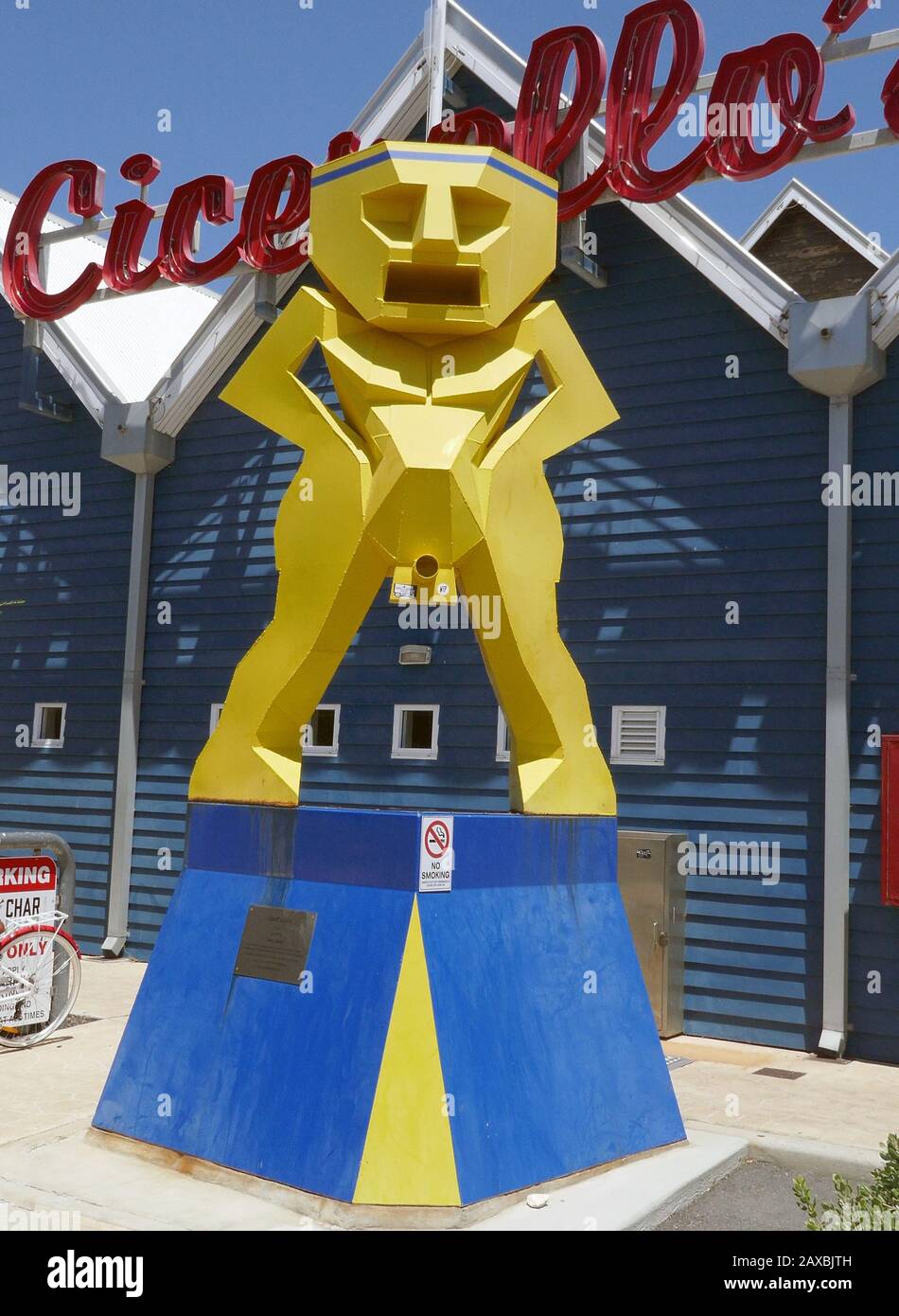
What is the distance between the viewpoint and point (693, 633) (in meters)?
10.4

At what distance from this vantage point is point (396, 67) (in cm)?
1228

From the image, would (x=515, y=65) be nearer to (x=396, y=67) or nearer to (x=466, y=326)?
(x=396, y=67)

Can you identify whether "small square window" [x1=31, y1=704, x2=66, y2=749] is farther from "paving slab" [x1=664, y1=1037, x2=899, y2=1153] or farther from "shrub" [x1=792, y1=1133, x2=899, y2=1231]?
"shrub" [x1=792, y1=1133, x2=899, y2=1231]

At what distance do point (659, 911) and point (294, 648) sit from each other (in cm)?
465

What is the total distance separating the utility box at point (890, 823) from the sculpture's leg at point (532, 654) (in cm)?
335

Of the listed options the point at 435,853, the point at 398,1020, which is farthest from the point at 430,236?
the point at 398,1020

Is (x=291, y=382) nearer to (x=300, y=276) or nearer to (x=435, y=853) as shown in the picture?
(x=435, y=853)

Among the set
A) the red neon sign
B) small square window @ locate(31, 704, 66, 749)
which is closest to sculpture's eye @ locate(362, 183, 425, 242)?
the red neon sign

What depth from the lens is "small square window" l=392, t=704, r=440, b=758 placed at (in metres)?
11.7

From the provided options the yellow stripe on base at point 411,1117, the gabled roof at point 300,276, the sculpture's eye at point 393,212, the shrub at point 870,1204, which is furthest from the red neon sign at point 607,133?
the shrub at point 870,1204

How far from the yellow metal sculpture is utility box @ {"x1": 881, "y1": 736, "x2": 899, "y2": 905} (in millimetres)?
3370

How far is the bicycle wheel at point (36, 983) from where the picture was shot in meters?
8.91
